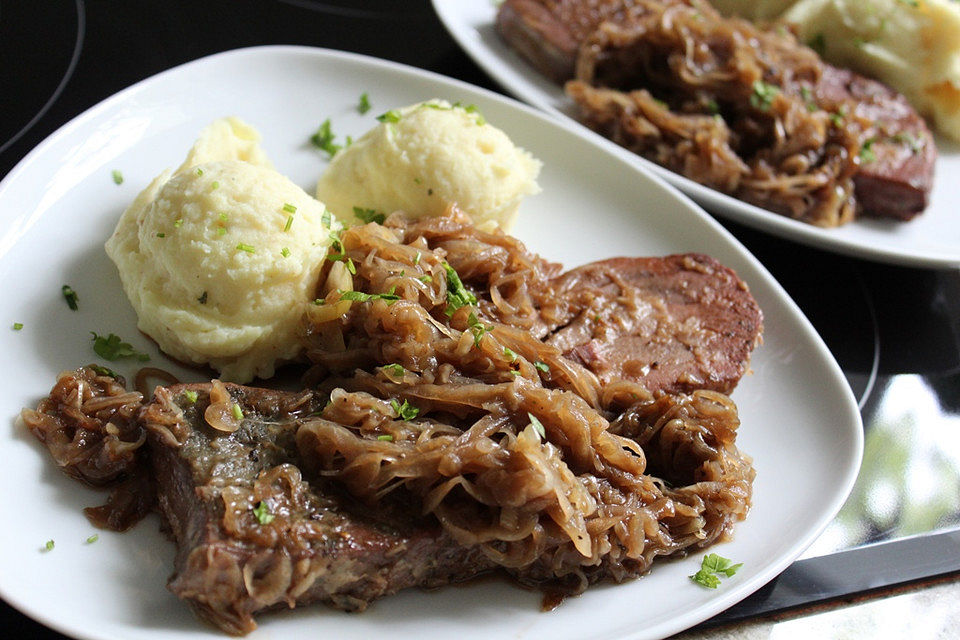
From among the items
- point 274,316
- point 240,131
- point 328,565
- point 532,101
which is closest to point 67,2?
point 240,131

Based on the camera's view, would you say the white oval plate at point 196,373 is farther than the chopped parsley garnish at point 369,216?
No

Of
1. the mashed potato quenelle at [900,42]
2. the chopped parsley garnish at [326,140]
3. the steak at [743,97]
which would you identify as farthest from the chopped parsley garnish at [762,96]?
the chopped parsley garnish at [326,140]

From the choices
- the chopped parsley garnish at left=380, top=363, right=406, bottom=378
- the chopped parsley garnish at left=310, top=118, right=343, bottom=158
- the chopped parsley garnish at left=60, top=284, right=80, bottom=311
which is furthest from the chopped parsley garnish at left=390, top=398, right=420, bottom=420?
the chopped parsley garnish at left=310, top=118, right=343, bottom=158

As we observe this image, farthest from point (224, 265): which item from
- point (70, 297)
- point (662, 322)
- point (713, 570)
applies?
point (713, 570)

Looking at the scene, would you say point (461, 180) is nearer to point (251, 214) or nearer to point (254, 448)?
point (251, 214)

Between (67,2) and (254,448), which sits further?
(67,2)

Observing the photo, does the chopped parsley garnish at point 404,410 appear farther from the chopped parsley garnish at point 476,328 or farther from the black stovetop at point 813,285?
the black stovetop at point 813,285
